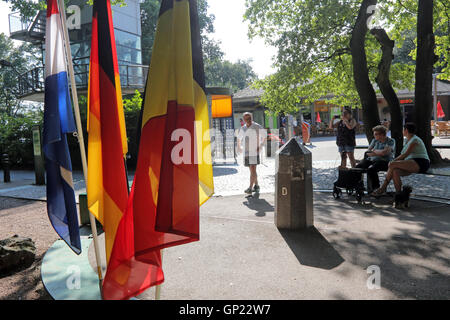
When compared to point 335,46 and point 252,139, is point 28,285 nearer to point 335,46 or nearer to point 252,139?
point 252,139

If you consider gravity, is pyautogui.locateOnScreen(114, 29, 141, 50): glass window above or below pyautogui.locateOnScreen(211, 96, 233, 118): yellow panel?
above

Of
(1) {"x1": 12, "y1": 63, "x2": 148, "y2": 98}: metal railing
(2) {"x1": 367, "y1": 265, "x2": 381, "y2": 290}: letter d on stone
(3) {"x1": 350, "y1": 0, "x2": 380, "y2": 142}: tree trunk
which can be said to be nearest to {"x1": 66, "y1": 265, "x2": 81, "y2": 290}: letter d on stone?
(2) {"x1": 367, "y1": 265, "x2": 381, "y2": 290}: letter d on stone

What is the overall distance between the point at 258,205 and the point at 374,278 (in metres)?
3.75

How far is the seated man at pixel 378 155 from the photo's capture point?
7348 millimetres

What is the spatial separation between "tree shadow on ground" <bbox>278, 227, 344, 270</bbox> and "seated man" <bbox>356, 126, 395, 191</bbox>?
2.64 m

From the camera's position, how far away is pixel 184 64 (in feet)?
7.79

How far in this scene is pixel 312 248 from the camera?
15.3ft

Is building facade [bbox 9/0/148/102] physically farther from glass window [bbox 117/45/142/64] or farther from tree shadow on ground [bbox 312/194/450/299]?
tree shadow on ground [bbox 312/194/450/299]

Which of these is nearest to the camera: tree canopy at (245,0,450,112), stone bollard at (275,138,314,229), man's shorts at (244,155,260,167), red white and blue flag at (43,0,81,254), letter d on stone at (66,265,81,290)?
red white and blue flag at (43,0,81,254)

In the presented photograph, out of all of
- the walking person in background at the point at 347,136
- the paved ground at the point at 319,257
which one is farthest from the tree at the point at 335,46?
the paved ground at the point at 319,257

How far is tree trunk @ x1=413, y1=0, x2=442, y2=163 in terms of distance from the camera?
37.5 feet

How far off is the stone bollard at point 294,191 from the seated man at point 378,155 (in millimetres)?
2496

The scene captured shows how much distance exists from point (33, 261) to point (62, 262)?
545 mm

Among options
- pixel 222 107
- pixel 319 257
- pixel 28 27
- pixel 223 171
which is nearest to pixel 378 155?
pixel 319 257
